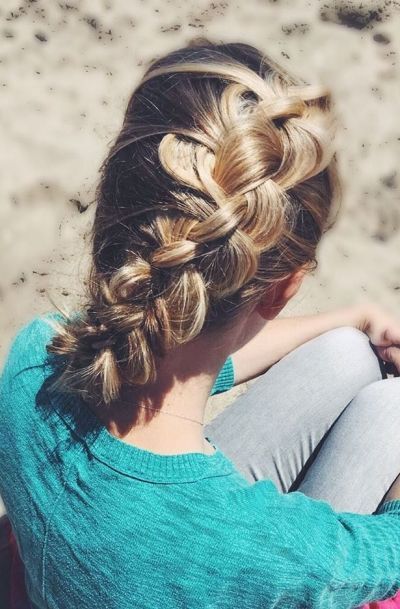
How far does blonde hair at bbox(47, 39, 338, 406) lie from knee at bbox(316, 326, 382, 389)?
0.53m

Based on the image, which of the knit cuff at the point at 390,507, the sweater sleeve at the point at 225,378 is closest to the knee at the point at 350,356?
the sweater sleeve at the point at 225,378

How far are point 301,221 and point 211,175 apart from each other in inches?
5.5

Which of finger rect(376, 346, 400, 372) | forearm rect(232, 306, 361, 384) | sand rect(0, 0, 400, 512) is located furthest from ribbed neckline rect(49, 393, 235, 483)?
sand rect(0, 0, 400, 512)

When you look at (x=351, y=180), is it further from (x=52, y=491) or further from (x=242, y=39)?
(x=52, y=491)

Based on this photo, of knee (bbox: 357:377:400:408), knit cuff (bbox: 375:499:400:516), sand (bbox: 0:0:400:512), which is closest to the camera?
knit cuff (bbox: 375:499:400:516)

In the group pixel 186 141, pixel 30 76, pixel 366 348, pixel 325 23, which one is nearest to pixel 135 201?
pixel 186 141

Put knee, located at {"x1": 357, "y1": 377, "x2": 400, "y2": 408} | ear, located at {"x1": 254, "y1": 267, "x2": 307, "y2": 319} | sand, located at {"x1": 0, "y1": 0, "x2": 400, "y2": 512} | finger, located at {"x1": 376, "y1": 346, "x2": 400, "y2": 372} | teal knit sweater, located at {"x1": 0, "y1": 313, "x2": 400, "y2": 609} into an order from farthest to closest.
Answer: sand, located at {"x1": 0, "y1": 0, "x2": 400, "y2": 512}
finger, located at {"x1": 376, "y1": 346, "x2": 400, "y2": 372}
knee, located at {"x1": 357, "y1": 377, "x2": 400, "y2": 408}
ear, located at {"x1": 254, "y1": 267, "x2": 307, "y2": 319}
teal knit sweater, located at {"x1": 0, "y1": 313, "x2": 400, "y2": 609}

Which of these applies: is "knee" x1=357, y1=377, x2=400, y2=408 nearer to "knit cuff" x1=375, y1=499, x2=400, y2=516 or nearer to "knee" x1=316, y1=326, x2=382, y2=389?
"knee" x1=316, y1=326, x2=382, y2=389

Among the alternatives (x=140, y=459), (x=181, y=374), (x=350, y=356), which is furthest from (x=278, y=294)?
(x=350, y=356)

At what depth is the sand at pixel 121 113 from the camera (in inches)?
78.8

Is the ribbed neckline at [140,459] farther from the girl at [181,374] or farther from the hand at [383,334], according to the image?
the hand at [383,334]

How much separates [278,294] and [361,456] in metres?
0.43

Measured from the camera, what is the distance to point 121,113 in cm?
224

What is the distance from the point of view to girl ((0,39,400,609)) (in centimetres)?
81
